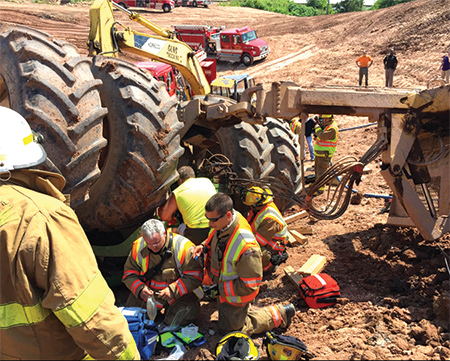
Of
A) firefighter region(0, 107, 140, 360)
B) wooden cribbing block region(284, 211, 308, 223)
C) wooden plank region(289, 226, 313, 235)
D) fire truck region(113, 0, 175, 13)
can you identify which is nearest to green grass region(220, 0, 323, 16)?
fire truck region(113, 0, 175, 13)

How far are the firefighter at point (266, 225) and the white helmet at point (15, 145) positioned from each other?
356cm

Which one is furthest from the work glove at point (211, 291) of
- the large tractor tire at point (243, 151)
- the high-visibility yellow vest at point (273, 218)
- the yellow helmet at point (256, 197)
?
the large tractor tire at point (243, 151)

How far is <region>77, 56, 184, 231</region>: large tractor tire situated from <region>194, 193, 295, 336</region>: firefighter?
919mm

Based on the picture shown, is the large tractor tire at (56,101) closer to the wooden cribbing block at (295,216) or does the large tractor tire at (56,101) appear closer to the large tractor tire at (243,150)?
the large tractor tire at (243,150)

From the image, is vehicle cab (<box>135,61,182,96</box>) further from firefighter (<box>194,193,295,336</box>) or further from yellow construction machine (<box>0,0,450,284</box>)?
firefighter (<box>194,193,295,336</box>)

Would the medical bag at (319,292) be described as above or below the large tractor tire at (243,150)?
below

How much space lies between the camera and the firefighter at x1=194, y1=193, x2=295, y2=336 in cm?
431

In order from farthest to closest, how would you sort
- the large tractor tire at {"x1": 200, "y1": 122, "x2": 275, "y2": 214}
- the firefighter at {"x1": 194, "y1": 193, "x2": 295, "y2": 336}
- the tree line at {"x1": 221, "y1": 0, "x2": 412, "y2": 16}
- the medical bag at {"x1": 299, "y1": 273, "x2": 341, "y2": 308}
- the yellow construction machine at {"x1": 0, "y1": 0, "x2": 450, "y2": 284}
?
the tree line at {"x1": 221, "y1": 0, "x2": 412, "y2": 16}, the large tractor tire at {"x1": 200, "y1": 122, "x2": 275, "y2": 214}, the medical bag at {"x1": 299, "y1": 273, "x2": 341, "y2": 308}, the firefighter at {"x1": 194, "y1": 193, "x2": 295, "y2": 336}, the yellow construction machine at {"x1": 0, "y1": 0, "x2": 450, "y2": 284}

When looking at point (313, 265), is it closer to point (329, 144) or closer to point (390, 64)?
point (329, 144)

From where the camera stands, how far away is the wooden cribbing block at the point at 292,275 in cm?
539

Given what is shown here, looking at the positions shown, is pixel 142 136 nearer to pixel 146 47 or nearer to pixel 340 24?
pixel 146 47

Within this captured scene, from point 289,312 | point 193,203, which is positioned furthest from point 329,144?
point 289,312

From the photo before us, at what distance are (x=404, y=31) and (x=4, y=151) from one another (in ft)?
75.9

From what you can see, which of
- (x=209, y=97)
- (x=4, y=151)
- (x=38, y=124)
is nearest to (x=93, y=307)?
(x=4, y=151)
